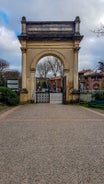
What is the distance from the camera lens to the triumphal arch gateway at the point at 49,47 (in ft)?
102

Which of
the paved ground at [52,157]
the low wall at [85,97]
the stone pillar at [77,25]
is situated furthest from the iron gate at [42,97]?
the paved ground at [52,157]

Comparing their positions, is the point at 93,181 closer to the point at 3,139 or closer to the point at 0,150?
the point at 0,150

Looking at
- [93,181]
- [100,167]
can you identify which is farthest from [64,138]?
[93,181]

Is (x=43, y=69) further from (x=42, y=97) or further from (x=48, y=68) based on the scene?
(x=42, y=97)

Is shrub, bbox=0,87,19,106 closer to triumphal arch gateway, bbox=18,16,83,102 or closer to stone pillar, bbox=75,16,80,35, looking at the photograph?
triumphal arch gateway, bbox=18,16,83,102

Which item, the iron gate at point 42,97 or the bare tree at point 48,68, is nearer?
the iron gate at point 42,97

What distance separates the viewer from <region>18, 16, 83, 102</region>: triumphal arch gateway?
3098 cm

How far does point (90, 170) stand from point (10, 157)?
188 cm

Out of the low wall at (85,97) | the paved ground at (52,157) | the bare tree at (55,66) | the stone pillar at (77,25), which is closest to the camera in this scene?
the paved ground at (52,157)

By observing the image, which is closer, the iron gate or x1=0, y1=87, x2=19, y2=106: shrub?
x1=0, y1=87, x2=19, y2=106: shrub

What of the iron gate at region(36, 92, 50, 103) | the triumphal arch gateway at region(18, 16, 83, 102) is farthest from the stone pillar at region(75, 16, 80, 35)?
the iron gate at region(36, 92, 50, 103)

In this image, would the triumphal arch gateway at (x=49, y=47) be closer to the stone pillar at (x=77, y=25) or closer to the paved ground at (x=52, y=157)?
the stone pillar at (x=77, y=25)

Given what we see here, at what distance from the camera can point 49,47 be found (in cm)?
3134

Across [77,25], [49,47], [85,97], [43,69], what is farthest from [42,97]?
[43,69]
